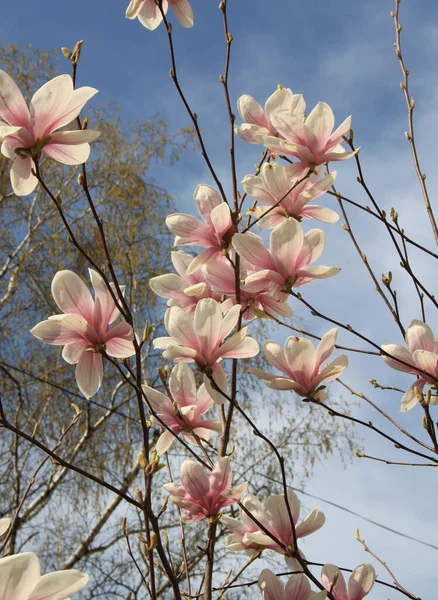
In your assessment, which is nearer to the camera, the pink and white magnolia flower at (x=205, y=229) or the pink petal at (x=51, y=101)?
the pink petal at (x=51, y=101)

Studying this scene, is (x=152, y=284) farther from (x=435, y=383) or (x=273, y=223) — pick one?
(x=435, y=383)

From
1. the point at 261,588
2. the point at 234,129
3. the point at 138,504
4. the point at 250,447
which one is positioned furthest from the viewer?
the point at 250,447

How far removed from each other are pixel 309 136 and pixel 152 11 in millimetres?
377

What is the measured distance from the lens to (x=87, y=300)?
655 mm

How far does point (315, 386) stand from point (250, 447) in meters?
3.60

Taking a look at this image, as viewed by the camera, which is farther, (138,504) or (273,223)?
(273,223)

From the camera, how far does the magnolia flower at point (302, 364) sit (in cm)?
67

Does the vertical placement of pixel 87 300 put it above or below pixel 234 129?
below

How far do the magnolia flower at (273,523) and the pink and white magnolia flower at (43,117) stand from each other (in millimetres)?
424

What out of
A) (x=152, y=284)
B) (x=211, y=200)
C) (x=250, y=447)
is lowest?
(x=152, y=284)

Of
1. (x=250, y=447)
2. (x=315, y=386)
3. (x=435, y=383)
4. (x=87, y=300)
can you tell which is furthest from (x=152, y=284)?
(x=250, y=447)

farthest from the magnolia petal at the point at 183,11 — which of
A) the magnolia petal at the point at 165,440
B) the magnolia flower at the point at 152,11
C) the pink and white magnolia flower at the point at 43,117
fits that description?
the magnolia petal at the point at 165,440

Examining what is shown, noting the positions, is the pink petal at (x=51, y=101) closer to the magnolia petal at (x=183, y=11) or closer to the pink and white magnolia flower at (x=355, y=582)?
the magnolia petal at (x=183, y=11)

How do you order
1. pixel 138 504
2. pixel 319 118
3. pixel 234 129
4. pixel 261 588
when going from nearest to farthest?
1. pixel 138 504
2. pixel 261 588
3. pixel 319 118
4. pixel 234 129
